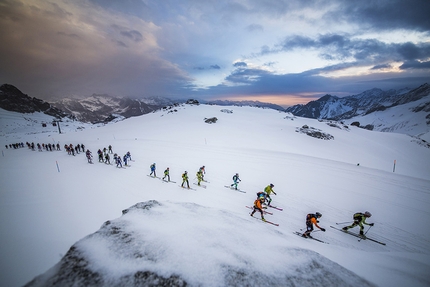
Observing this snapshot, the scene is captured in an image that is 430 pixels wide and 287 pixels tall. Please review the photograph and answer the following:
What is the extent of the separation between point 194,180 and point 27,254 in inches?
478

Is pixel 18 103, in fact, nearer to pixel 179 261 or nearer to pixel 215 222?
pixel 215 222

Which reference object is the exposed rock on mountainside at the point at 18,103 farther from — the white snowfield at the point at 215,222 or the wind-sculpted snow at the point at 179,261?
the wind-sculpted snow at the point at 179,261

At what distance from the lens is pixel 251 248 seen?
627cm

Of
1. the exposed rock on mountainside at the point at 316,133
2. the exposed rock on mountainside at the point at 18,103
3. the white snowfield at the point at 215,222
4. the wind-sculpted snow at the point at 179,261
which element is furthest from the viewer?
the exposed rock on mountainside at the point at 18,103

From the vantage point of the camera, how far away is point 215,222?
7.98 meters

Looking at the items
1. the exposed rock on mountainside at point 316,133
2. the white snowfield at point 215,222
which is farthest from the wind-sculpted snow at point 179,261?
the exposed rock on mountainside at point 316,133

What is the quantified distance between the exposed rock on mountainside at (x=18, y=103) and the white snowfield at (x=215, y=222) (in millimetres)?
220990

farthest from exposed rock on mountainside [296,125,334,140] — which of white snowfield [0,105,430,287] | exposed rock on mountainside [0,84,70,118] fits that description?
exposed rock on mountainside [0,84,70,118]

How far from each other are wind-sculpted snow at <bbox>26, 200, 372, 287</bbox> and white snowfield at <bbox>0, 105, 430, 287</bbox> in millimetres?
36

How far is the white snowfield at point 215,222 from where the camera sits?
5.03 m

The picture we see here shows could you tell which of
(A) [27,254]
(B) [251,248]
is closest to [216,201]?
(B) [251,248]

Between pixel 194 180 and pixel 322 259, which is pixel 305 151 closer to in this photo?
pixel 194 180

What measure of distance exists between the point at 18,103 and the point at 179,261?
875 ft

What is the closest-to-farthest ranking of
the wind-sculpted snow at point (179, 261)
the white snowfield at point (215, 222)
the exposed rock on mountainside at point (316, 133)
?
1. the wind-sculpted snow at point (179, 261)
2. the white snowfield at point (215, 222)
3. the exposed rock on mountainside at point (316, 133)
